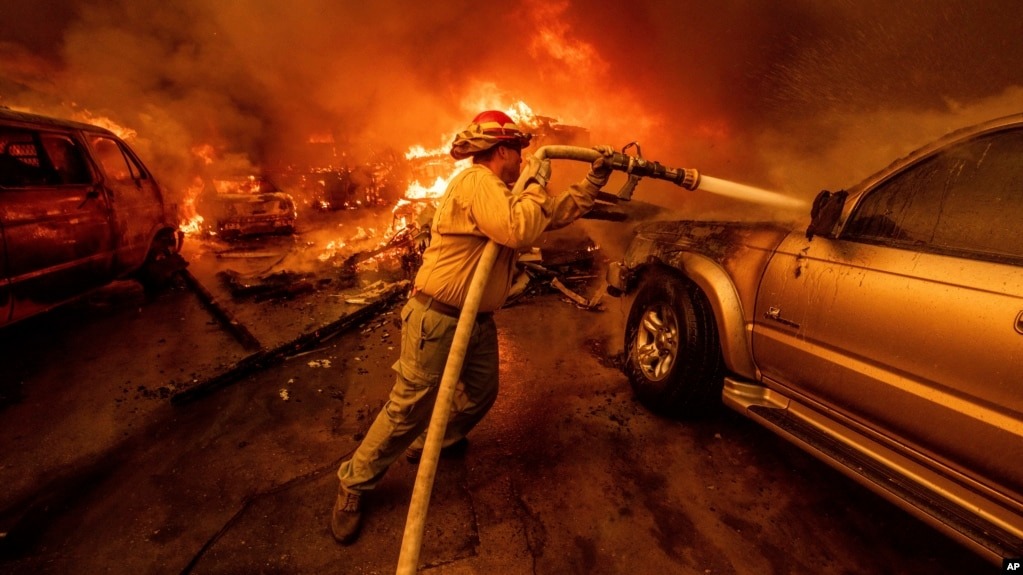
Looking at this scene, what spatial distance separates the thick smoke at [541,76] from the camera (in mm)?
5898

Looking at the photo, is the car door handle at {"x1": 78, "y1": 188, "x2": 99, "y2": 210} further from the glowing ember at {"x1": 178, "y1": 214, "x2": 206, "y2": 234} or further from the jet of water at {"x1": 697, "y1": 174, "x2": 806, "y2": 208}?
the jet of water at {"x1": 697, "y1": 174, "x2": 806, "y2": 208}

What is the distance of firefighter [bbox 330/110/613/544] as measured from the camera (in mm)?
2170

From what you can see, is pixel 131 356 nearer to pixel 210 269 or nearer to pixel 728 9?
pixel 210 269

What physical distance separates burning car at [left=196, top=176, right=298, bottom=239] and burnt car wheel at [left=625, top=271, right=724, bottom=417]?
9.10 metres

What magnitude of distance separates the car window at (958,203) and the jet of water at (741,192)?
643 mm

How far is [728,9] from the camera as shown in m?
12.8

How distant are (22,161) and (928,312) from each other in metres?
7.14

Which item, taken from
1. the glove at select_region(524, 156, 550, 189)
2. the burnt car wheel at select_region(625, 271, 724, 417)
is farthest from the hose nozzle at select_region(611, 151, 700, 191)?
the burnt car wheel at select_region(625, 271, 724, 417)

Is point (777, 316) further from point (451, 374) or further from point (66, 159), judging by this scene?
point (66, 159)

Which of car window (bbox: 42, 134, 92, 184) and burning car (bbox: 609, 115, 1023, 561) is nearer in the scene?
burning car (bbox: 609, 115, 1023, 561)

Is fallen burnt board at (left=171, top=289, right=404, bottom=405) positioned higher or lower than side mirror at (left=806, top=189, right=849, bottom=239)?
lower

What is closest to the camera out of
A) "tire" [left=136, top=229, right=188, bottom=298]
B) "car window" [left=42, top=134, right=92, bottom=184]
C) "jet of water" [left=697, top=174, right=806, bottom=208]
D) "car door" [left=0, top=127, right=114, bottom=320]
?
"jet of water" [left=697, top=174, right=806, bottom=208]

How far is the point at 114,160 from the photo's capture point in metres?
5.53

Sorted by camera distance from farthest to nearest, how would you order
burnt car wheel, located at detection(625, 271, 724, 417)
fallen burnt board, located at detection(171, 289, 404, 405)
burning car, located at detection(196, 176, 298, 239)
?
burning car, located at detection(196, 176, 298, 239) → fallen burnt board, located at detection(171, 289, 404, 405) → burnt car wheel, located at detection(625, 271, 724, 417)
